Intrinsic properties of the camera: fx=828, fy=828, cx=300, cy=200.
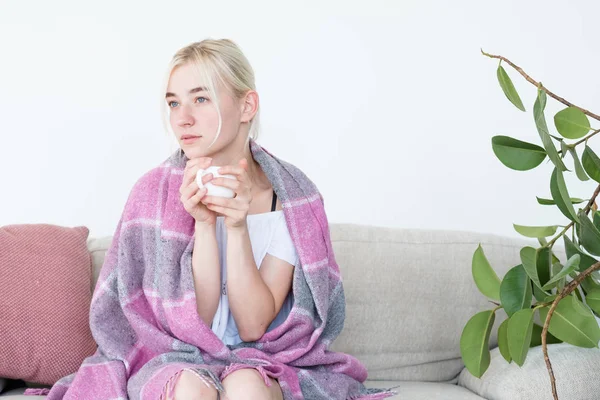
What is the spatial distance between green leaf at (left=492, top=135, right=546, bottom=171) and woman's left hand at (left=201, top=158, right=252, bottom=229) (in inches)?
21.4

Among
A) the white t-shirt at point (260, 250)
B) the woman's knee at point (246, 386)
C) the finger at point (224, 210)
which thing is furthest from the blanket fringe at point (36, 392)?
the finger at point (224, 210)

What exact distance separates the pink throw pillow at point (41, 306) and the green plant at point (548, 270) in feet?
3.26

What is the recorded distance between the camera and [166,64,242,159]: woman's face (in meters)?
1.90

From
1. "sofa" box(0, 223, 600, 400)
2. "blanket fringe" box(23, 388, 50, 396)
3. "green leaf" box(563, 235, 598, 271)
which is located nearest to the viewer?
"green leaf" box(563, 235, 598, 271)

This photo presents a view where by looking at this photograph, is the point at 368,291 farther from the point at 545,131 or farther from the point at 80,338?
the point at 545,131

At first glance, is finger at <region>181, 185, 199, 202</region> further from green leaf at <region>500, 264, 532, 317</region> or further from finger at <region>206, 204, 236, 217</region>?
green leaf at <region>500, 264, 532, 317</region>

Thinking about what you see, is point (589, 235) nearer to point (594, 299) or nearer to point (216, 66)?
point (594, 299)

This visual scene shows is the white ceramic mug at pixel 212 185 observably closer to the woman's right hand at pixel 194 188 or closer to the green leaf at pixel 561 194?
the woman's right hand at pixel 194 188

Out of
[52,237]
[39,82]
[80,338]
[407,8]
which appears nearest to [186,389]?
[80,338]

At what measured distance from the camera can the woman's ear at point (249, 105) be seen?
2.00 meters

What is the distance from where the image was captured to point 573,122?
1.70 m

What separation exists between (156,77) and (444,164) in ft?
3.37

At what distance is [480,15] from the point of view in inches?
116

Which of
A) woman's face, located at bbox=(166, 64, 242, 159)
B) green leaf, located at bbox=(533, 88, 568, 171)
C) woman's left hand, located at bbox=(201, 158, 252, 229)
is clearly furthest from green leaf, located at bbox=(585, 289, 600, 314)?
woman's face, located at bbox=(166, 64, 242, 159)
